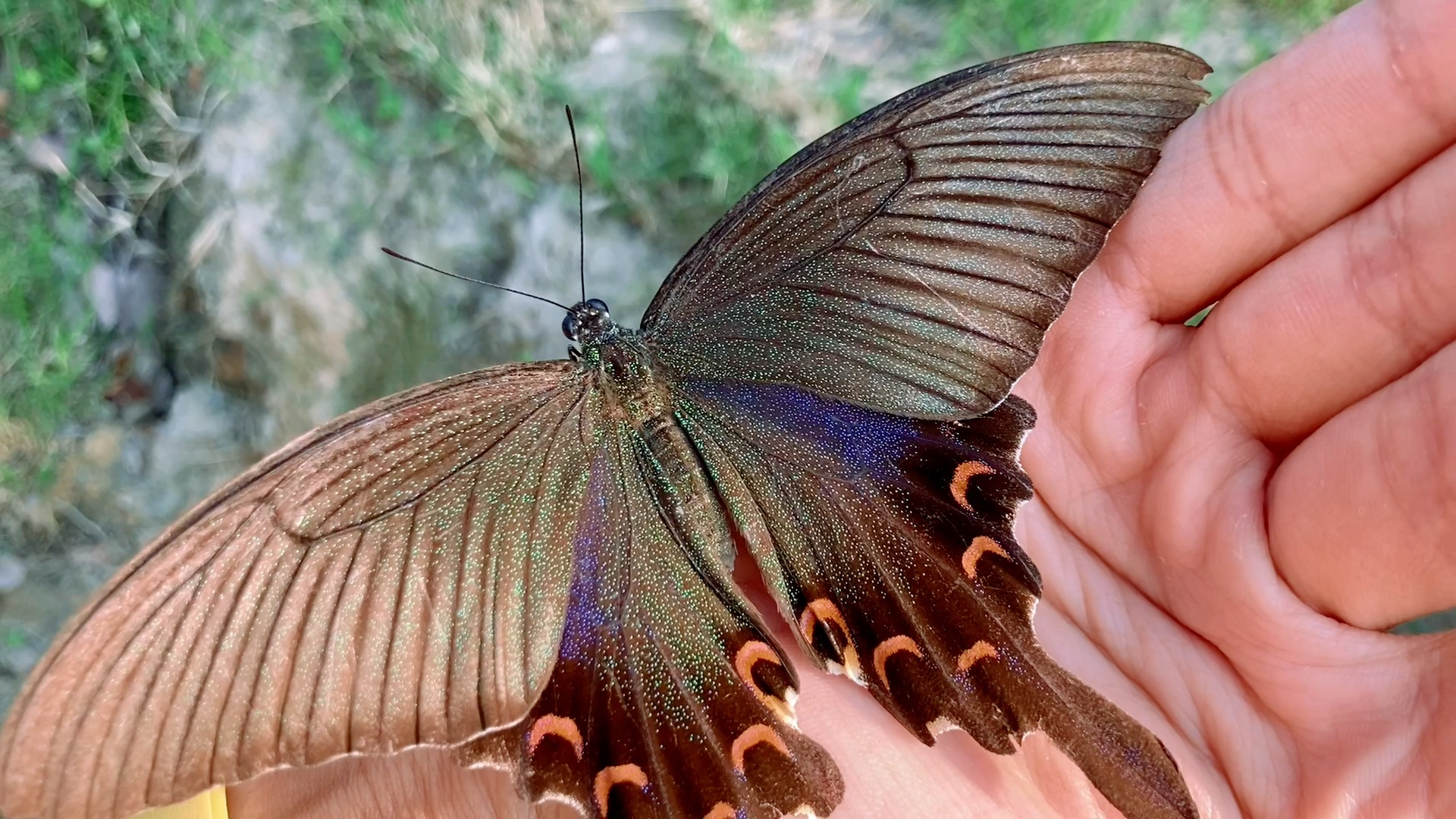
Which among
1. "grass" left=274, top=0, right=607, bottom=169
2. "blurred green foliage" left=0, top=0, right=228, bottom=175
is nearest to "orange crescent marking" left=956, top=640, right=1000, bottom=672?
"grass" left=274, top=0, right=607, bottom=169

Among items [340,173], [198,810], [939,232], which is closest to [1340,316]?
[939,232]

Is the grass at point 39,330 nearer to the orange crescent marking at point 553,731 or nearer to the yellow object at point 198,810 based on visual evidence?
the yellow object at point 198,810

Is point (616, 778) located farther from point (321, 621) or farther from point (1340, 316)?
point (1340, 316)

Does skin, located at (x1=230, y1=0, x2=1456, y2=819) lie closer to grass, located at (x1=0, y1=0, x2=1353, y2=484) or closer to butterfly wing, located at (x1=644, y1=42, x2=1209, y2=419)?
butterfly wing, located at (x1=644, y1=42, x2=1209, y2=419)

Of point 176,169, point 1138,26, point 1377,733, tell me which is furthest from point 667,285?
point 176,169

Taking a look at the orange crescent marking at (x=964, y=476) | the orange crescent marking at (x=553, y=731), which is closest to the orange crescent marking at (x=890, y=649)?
the orange crescent marking at (x=964, y=476)

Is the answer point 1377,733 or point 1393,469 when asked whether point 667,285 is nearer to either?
point 1393,469
